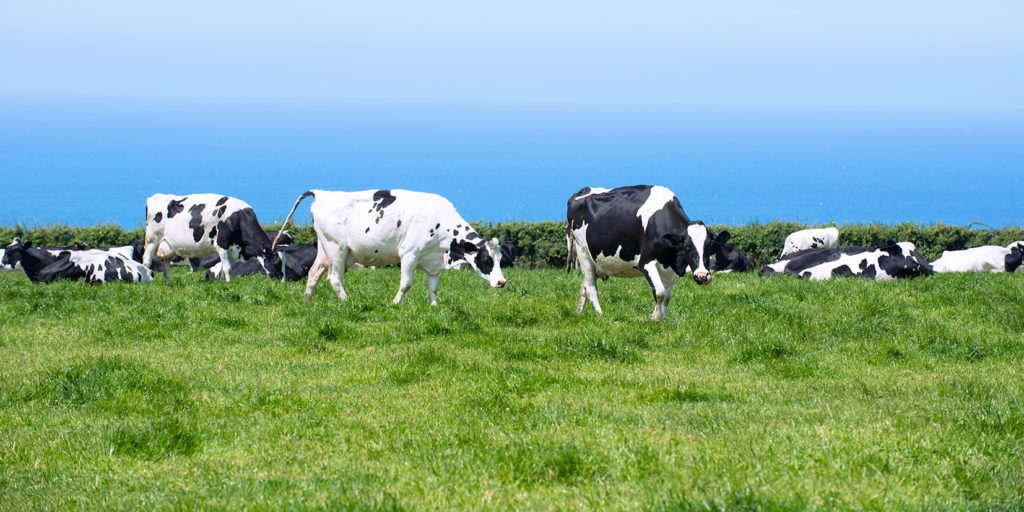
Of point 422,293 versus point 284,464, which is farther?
point 422,293

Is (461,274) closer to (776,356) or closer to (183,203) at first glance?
(183,203)

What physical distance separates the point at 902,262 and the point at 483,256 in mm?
11160

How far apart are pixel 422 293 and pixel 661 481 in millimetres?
11757

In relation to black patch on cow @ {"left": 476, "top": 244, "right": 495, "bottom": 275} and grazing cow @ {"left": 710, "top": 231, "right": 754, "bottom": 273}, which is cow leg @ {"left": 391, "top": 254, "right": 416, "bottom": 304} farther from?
grazing cow @ {"left": 710, "top": 231, "right": 754, "bottom": 273}

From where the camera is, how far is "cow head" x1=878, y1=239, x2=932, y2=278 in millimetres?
22047

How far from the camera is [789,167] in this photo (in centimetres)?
17900

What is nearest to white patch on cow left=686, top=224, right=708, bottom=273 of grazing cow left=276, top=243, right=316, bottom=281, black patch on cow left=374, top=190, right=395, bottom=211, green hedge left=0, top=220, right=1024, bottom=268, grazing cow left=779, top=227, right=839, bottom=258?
black patch on cow left=374, top=190, right=395, bottom=211

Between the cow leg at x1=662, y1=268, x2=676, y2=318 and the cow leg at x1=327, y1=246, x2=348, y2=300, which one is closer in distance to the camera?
the cow leg at x1=662, y1=268, x2=676, y2=318

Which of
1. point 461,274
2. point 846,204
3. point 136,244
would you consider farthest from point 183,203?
point 846,204

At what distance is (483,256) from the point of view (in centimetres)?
1673

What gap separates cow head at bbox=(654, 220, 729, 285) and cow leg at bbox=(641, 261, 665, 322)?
18cm

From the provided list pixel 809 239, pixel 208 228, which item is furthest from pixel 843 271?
pixel 208 228

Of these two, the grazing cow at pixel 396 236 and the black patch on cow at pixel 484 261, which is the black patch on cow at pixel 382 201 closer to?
the grazing cow at pixel 396 236

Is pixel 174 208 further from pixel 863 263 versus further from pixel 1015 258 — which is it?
pixel 1015 258
